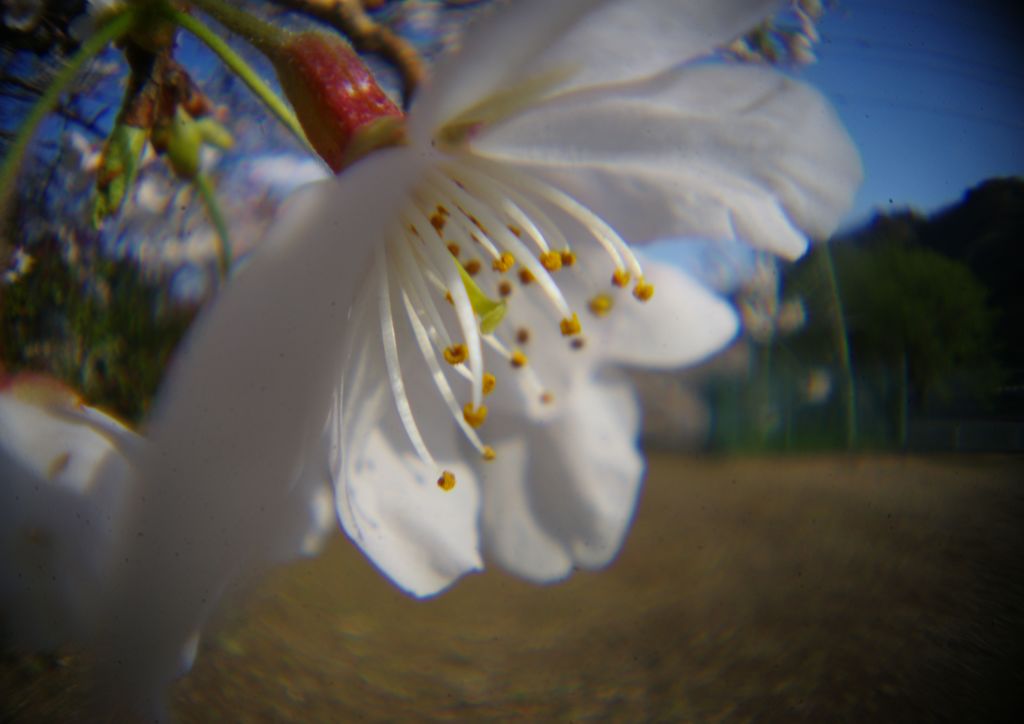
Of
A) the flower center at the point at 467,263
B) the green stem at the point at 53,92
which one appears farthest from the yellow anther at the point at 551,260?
the green stem at the point at 53,92

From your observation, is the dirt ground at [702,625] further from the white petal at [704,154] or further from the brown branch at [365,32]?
the brown branch at [365,32]

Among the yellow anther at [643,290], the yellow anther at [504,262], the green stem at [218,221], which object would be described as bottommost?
the yellow anther at [643,290]

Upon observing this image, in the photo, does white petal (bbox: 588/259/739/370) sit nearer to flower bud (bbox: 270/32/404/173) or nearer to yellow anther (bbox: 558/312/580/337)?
yellow anther (bbox: 558/312/580/337)

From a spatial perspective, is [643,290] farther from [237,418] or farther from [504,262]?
[237,418]

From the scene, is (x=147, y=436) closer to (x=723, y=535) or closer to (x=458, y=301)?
(x=458, y=301)

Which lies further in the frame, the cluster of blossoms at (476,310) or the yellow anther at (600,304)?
the yellow anther at (600,304)

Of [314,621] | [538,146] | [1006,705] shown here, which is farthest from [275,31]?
[1006,705]
